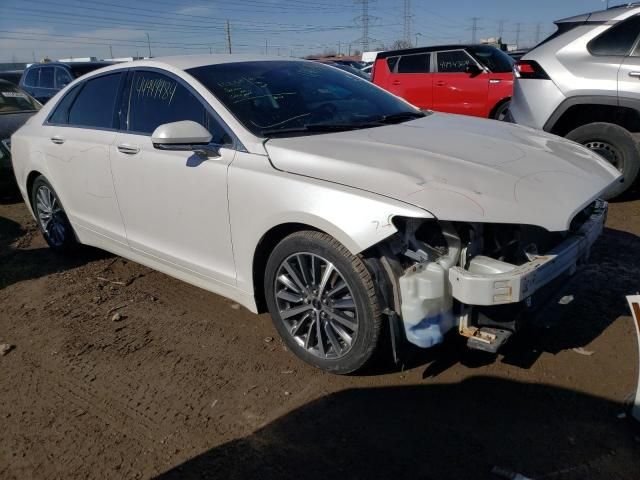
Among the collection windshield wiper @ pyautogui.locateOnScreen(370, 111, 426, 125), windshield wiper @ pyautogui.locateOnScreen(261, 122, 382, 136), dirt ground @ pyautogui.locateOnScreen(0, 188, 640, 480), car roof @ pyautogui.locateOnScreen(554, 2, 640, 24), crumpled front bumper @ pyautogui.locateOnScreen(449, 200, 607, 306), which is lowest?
dirt ground @ pyautogui.locateOnScreen(0, 188, 640, 480)

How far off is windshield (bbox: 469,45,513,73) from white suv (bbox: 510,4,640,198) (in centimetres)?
406

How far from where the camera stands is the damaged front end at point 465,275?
2.38 metres

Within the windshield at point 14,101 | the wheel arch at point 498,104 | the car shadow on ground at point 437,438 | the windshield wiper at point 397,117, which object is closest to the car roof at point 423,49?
the wheel arch at point 498,104

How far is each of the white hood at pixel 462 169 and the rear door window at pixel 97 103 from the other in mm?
1714

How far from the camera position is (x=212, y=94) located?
128 inches

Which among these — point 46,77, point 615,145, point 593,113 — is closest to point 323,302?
point 615,145

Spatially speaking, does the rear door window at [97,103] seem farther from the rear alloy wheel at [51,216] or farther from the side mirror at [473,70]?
the side mirror at [473,70]

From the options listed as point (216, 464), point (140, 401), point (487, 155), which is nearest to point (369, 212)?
point (487, 155)

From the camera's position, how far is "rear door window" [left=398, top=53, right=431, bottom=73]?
34.2 ft

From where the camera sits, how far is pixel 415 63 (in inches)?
417

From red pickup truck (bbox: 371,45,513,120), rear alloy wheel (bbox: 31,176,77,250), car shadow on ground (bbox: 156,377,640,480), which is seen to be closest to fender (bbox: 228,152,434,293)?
car shadow on ground (bbox: 156,377,640,480)

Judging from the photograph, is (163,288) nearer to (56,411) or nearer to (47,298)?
(47,298)

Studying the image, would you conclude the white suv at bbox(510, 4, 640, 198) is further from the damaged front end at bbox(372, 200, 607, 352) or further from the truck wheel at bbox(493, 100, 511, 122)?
the truck wheel at bbox(493, 100, 511, 122)

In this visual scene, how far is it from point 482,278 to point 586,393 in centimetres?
91
